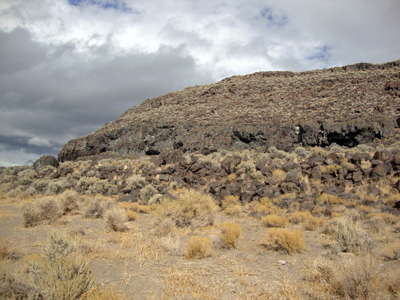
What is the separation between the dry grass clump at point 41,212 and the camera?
11.9m

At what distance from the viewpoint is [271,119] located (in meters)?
31.8

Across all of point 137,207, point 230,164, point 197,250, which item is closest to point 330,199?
point 230,164

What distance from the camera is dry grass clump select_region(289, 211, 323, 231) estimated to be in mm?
10430

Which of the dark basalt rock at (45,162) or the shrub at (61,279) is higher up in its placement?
the dark basalt rock at (45,162)

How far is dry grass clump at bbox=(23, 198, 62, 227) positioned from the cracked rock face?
16.4m

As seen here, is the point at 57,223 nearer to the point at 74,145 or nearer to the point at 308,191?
the point at 308,191

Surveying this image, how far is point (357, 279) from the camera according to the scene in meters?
4.85

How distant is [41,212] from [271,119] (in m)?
25.1

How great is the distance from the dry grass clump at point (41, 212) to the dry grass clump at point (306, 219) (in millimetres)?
10179

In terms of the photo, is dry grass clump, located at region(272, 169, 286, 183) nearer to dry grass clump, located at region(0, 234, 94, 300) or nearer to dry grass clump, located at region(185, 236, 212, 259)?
dry grass clump, located at region(185, 236, 212, 259)

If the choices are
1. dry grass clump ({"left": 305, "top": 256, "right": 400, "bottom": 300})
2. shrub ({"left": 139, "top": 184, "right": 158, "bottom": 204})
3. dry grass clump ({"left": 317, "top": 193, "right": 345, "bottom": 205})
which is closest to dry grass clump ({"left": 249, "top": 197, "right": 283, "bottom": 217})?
dry grass clump ({"left": 317, "top": 193, "right": 345, "bottom": 205})

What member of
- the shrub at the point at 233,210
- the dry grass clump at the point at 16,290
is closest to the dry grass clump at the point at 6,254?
the dry grass clump at the point at 16,290

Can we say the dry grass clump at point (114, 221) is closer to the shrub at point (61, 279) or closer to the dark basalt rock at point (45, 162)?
the shrub at point (61, 279)

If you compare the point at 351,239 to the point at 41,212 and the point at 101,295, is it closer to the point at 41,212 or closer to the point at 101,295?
the point at 101,295
